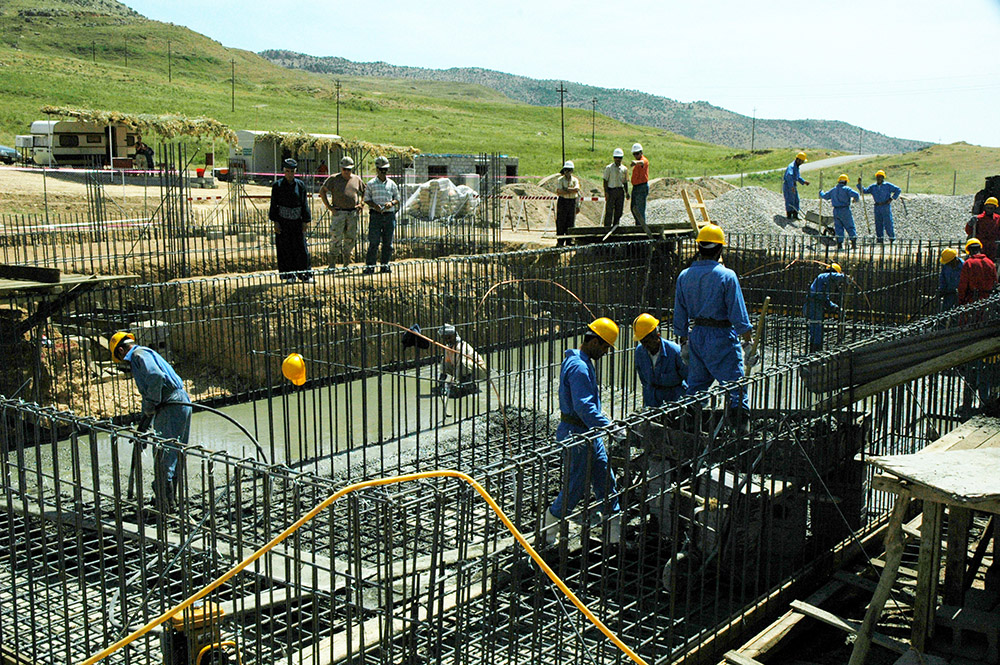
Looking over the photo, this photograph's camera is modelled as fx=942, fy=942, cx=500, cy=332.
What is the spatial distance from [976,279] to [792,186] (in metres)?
10.3

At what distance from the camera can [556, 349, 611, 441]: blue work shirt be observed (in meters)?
5.87

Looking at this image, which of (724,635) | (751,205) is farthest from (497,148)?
(724,635)

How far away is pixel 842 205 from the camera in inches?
724

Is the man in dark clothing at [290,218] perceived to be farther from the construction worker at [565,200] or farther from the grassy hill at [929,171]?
the grassy hill at [929,171]

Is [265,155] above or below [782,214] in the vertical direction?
above

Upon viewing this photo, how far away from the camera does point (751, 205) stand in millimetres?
22078

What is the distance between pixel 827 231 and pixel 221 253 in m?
12.4

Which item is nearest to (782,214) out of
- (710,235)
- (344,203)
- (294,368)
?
(344,203)

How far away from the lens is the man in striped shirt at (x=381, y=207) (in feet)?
43.8

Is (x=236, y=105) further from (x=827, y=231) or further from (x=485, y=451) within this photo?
(x=485, y=451)

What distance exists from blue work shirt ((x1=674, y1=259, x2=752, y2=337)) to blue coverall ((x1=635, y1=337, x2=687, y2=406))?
402 millimetres

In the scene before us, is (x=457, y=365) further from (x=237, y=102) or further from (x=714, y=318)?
(x=237, y=102)

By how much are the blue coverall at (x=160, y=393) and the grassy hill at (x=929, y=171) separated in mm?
Result: 32901

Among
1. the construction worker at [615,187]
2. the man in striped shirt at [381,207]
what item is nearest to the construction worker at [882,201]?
the construction worker at [615,187]
